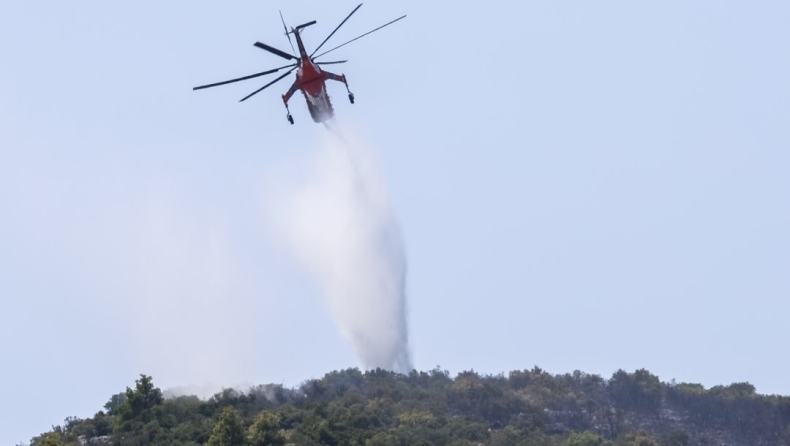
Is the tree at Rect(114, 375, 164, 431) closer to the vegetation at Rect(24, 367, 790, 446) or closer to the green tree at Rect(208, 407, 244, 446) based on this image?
the vegetation at Rect(24, 367, 790, 446)

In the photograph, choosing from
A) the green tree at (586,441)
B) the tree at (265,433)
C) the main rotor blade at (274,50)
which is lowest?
the tree at (265,433)

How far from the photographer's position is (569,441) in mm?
93188

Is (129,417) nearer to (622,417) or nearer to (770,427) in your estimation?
(622,417)

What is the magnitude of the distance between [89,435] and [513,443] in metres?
26.5

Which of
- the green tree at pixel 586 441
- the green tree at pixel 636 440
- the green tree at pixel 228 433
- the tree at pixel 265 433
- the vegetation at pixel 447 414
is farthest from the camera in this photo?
the green tree at pixel 636 440

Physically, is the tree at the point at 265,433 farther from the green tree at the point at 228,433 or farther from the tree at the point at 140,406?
the tree at the point at 140,406

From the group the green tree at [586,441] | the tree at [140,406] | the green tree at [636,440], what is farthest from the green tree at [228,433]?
the green tree at [636,440]

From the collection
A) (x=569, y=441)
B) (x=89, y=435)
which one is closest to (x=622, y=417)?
(x=569, y=441)

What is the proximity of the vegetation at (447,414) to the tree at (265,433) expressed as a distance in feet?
0.22

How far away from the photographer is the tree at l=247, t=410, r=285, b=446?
70438 mm

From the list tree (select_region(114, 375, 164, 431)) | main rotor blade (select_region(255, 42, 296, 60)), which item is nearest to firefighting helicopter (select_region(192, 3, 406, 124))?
main rotor blade (select_region(255, 42, 296, 60))

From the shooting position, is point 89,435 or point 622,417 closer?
point 89,435

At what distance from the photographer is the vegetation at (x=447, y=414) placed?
8125 centimetres

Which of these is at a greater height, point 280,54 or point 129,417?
point 280,54
